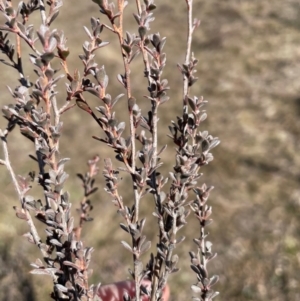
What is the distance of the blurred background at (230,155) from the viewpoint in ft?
12.0

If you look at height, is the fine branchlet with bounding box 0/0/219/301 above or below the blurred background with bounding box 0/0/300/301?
below

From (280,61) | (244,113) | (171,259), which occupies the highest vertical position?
(280,61)

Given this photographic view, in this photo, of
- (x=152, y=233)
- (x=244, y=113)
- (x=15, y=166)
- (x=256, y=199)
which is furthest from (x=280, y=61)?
(x=15, y=166)

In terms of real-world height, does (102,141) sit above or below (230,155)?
below

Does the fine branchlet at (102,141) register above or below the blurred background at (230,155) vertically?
below

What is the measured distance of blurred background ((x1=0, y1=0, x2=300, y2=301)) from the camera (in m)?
3.65

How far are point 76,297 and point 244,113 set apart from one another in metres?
4.36

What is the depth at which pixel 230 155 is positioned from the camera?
4.72 meters

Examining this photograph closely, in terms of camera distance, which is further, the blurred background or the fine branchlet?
the blurred background

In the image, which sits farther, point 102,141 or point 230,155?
point 230,155

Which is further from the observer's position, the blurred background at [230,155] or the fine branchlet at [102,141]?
the blurred background at [230,155]

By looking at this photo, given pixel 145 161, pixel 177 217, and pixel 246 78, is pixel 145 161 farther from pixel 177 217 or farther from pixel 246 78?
pixel 246 78

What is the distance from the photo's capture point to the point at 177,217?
132 centimetres

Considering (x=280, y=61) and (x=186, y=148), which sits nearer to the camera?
(x=186, y=148)
